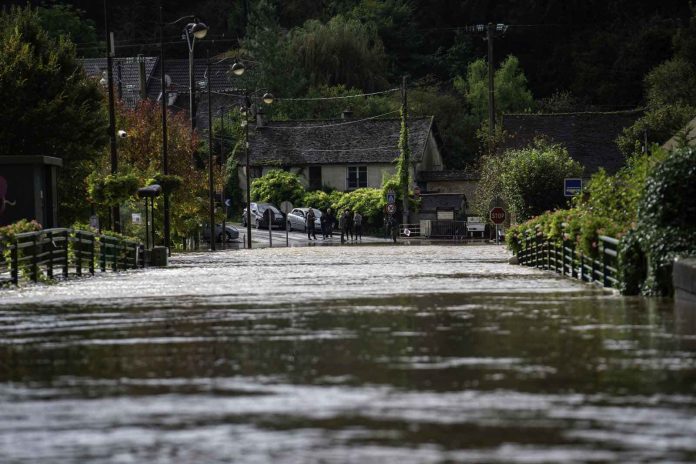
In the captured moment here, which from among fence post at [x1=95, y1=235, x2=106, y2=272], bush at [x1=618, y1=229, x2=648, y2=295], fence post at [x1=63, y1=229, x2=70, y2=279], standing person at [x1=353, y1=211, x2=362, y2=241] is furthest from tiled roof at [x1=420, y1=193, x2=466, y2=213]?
bush at [x1=618, y1=229, x2=648, y2=295]

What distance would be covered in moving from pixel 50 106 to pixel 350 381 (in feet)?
164

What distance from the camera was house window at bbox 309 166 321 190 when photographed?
11688cm

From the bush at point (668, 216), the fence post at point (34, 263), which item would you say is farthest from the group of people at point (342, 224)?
the bush at point (668, 216)

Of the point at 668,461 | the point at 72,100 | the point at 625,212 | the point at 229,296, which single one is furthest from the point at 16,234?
the point at 72,100

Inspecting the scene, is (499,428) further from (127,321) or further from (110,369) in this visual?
(127,321)

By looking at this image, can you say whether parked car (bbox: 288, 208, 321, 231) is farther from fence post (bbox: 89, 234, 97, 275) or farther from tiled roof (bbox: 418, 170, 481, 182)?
fence post (bbox: 89, 234, 97, 275)

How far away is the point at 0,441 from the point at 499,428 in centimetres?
294

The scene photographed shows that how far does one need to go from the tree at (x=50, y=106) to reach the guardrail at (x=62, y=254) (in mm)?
16132

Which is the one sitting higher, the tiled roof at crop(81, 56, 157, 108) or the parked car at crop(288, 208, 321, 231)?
the tiled roof at crop(81, 56, 157, 108)

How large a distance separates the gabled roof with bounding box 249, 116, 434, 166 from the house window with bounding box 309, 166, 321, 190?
945mm

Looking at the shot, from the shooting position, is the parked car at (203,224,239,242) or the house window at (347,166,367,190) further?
the house window at (347,166,367,190)

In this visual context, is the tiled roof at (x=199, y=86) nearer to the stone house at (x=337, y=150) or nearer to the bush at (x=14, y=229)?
the stone house at (x=337, y=150)

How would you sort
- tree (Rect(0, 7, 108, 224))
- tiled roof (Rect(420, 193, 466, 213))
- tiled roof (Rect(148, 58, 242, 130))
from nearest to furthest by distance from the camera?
1. tree (Rect(0, 7, 108, 224))
2. tiled roof (Rect(420, 193, 466, 213))
3. tiled roof (Rect(148, 58, 242, 130))

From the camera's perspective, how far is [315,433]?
935 centimetres
